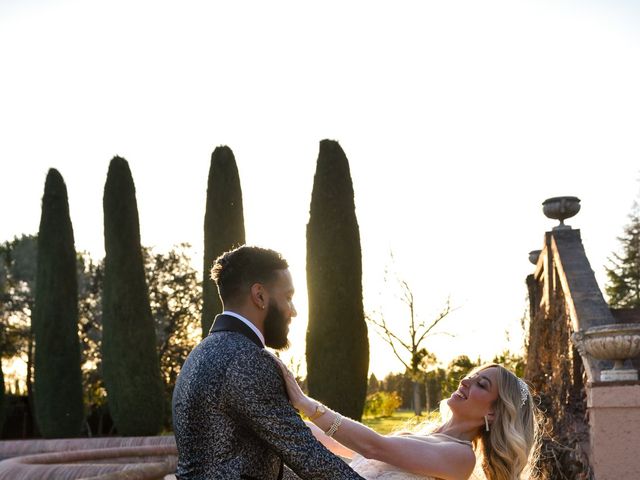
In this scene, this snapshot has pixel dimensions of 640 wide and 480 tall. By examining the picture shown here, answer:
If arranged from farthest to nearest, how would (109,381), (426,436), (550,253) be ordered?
1. (109,381)
2. (550,253)
3. (426,436)

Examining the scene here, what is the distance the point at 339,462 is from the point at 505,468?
1485 mm

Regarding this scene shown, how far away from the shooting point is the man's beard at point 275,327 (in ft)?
8.62

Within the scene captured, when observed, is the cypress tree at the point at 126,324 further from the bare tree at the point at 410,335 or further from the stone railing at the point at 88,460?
the bare tree at the point at 410,335

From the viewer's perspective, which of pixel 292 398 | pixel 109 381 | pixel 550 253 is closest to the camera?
pixel 292 398

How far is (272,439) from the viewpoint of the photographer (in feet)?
7.86

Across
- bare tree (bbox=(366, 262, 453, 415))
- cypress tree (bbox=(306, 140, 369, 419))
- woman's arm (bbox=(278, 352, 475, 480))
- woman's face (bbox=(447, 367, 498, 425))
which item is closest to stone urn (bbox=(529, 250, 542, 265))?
cypress tree (bbox=(306, 140, 369, 419))

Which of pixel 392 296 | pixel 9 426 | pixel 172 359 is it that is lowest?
pixel 9 426

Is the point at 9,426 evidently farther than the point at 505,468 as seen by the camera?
Yes

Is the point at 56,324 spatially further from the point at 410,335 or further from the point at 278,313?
the point at 278,313

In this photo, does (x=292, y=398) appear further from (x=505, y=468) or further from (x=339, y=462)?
(x=505, y=468)

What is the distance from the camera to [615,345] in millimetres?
7738

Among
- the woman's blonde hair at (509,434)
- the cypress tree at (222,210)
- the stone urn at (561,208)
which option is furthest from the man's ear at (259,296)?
the cypress tree at (222,210)

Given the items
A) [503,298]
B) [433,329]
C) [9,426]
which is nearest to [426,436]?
[503,298]

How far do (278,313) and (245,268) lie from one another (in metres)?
0.19
